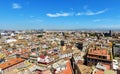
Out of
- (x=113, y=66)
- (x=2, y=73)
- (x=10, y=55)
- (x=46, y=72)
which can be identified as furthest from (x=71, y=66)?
(x=10, y=55)

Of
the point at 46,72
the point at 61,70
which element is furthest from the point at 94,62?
the point at 46,72

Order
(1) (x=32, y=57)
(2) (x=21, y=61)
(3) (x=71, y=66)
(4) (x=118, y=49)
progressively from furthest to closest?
(4) (x=118, y=49) → (1) (x=32, y=57) → (2) (x=21, y=61) → (3) (x=71, y=66)

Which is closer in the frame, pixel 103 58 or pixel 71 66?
pixel 71 66

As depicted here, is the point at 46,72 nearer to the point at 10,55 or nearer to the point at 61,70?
the point at 61,70

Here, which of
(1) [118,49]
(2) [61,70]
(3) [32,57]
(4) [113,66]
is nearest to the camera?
(2) [61,70]

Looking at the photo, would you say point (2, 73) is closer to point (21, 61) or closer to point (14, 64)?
point (14, 64)

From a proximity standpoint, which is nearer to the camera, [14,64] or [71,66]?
[71,66]

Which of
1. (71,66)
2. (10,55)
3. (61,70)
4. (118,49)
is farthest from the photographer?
(10,55)

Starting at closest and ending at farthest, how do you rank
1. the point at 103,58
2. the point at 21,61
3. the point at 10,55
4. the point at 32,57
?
1. the point at 103,58
2. the point at 21,61
3. the point at 32,57
4. the point at 10,55

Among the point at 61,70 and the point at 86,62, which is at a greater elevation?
the point at 61,70
